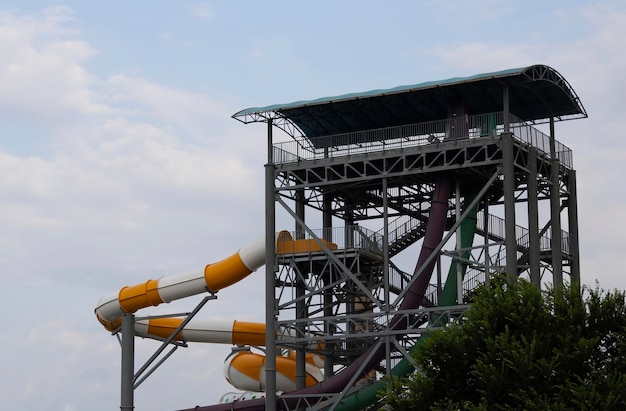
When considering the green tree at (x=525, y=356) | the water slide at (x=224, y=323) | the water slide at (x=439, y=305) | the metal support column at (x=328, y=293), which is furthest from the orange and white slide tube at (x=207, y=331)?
the green tree at (x=525, y=356)

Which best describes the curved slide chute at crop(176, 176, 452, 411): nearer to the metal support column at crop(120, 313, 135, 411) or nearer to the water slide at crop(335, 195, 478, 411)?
the water slide at crop(335, 195, 478, 411)

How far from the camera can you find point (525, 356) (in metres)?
48.6

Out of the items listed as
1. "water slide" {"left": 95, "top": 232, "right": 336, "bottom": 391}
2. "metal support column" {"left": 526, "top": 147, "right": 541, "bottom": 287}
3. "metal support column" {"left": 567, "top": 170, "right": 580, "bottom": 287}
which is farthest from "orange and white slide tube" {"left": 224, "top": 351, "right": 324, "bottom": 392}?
"metal support column" {"left": 567, "top": 170, "right": 580, "bottom": 287}

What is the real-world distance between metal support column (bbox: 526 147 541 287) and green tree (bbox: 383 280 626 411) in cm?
1070

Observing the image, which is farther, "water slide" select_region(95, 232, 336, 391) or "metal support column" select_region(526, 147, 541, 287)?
"water slide" select_region(95, 232, 336, 391)

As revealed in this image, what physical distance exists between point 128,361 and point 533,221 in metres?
24.0

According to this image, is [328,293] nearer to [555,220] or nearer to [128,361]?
[555,220]

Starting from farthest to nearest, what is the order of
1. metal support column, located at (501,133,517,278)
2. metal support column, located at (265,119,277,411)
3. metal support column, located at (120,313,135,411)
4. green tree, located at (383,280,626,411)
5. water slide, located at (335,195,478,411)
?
metal support column, located at (120,313,135,411), metal support column, located at (265,119,277,411), water slide, located at (335,195,478,411), metal support column, located at (501,133,517,278), green tree, located at (383,280,626,411)

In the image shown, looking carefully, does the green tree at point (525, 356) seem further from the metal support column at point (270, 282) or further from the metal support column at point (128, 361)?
the metal support column at point (128, 361)

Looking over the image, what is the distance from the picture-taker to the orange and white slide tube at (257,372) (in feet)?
233

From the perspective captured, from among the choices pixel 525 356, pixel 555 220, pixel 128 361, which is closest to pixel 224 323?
pixel 128 361

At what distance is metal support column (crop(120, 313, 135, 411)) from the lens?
74.2 meters

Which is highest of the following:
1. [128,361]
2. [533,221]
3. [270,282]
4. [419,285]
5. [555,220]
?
[555,220]

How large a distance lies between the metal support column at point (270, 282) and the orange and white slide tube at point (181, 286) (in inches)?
31.6
